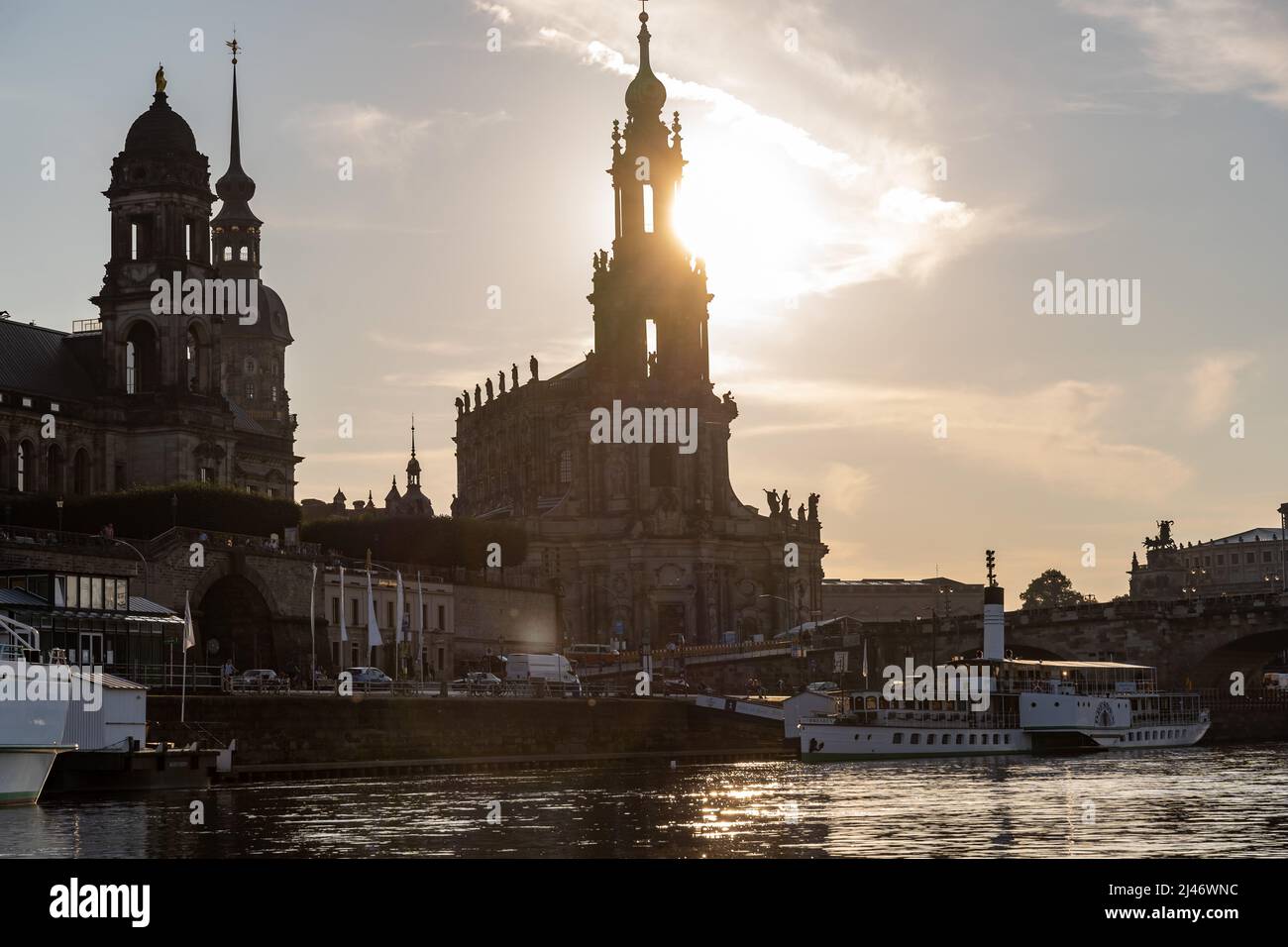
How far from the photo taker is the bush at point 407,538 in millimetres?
125938

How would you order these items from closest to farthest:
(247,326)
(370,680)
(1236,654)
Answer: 1. (370,680)
2. (1236,654)
3. (247,326)

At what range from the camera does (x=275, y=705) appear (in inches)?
2717

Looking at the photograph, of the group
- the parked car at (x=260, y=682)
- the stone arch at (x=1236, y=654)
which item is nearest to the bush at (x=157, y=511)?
the parked car at (x=260, y=682)

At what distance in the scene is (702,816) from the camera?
1993 inches

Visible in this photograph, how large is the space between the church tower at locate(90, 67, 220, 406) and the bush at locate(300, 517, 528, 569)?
12.2 m

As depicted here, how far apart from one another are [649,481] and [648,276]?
1692cm

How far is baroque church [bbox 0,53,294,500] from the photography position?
119 meters

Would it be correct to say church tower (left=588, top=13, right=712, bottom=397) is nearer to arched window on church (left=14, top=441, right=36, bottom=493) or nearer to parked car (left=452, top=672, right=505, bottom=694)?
arched window on church (left=14, top=441, right=36, bottom=493)
